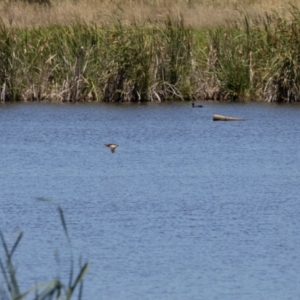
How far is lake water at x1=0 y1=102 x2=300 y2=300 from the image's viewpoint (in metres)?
8.66

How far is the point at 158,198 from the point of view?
1188cm

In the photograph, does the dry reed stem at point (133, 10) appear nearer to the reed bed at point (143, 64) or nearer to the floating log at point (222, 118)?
the reed bed at point (143, 64)

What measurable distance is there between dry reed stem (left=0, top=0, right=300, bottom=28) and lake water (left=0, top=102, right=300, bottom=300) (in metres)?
8.93

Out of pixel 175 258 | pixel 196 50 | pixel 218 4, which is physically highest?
pixel 175 258

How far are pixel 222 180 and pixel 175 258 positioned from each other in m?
3.84

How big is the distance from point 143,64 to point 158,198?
846 centimetres

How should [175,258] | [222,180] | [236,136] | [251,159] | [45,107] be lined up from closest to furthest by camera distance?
[175,258] → [222,180] → [251,159] → [236,136] → [45,107]

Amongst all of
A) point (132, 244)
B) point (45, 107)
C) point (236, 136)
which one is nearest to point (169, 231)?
point (132, 244)

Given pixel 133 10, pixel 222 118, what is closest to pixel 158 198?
pixel 222 118

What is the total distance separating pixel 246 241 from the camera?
9.80 meters

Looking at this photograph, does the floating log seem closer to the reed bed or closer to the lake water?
the lake water

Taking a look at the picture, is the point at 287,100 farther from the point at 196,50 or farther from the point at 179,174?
the point at 179,174

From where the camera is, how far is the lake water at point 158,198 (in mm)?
8656

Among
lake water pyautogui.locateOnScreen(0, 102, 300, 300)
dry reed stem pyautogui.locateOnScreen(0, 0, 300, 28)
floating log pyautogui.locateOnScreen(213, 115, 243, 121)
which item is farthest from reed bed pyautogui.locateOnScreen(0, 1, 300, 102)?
dry reed stem pyautogui.locateOnScreen(0, 0, 300, 28)
